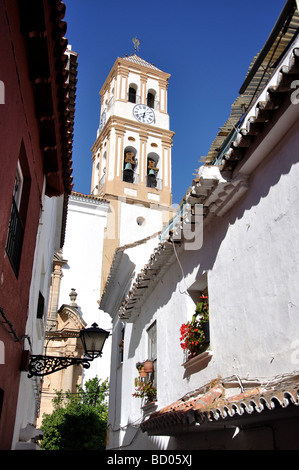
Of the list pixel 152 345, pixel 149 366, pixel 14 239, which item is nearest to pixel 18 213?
pixel 14 239

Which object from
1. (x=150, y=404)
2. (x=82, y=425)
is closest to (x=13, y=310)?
(x=150, y=404)

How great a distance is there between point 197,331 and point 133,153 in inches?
793

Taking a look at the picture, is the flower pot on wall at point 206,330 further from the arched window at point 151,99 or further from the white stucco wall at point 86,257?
the arched window at point 151,99

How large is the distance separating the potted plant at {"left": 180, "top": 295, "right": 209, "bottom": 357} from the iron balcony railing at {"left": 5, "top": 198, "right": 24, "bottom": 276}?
2904mm

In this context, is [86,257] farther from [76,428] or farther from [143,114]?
[143,114]

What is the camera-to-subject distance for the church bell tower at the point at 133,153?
24.1 meters

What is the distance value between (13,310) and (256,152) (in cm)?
309

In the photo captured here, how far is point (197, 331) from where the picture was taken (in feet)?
20.9

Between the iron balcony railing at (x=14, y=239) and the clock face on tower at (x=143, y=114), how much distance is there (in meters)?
22.9

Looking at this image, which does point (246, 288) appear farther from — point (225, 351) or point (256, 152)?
point (256, 152)

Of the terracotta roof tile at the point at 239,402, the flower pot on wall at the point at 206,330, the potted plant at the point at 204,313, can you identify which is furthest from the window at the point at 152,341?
the terracotta roof tile at the point at 239,402

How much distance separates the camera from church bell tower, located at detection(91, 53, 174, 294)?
2414 centimetres
